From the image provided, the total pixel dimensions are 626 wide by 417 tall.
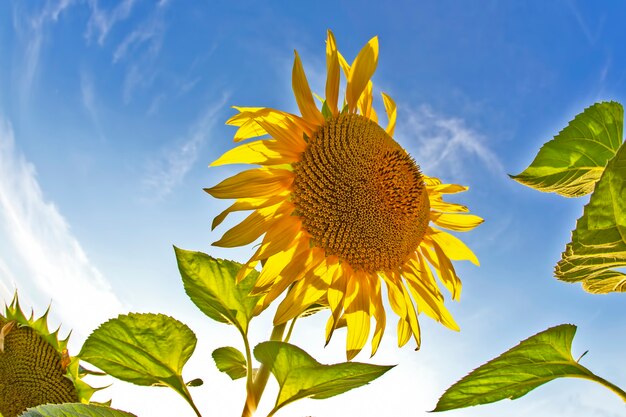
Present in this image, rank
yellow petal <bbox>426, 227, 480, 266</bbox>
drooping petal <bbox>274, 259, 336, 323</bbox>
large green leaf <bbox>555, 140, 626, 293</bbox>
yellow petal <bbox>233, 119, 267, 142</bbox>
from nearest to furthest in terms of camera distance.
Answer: large green leaf <bbox>555, 140, 626, 293</bbox> < drooping petal <bbox>274, 259, 336, 323</bbox> < yellow petal <bbox>233, 119, 267, 142</bbox> < yellow petal <bbox>426, 227, 480, 266</bbox>

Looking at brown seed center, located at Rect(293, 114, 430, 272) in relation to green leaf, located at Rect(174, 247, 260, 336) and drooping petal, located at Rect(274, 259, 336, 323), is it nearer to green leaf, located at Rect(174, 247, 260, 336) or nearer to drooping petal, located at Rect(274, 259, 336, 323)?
drooping petal, located at Rect(274, 259, 336, 323)

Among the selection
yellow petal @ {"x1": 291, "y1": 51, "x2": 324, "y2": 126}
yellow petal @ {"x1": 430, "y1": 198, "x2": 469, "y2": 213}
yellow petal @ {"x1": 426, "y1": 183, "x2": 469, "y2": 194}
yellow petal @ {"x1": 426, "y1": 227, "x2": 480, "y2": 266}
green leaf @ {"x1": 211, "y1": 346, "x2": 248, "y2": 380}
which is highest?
yellow petal @ {"x1": 291, "y1": 51, "x2": 324, "y2": 126}

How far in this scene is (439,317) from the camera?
1932 millimetres

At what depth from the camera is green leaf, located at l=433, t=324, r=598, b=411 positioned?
1059 mm

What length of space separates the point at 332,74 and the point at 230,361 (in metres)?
0.96

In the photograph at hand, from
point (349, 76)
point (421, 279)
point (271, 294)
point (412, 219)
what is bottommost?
point (271, 294)

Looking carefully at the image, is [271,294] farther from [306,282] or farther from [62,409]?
[62,409]

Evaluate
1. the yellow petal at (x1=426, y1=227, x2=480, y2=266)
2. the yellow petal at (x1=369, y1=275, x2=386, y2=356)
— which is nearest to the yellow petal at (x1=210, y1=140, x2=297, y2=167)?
the yellow petal at (x1=369, y1=275, x2=386, y2=356)

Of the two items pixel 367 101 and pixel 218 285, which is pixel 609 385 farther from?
pixel 367 101

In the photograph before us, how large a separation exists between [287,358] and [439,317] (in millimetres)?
788

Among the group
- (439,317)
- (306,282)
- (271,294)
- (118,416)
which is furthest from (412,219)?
(118,416)

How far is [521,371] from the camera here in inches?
45.1

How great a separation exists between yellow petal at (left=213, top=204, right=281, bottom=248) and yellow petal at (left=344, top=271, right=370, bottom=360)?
0.35 m

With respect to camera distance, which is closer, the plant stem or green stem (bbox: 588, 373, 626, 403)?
green stem (bbox: 588, 373, 626, 403)
